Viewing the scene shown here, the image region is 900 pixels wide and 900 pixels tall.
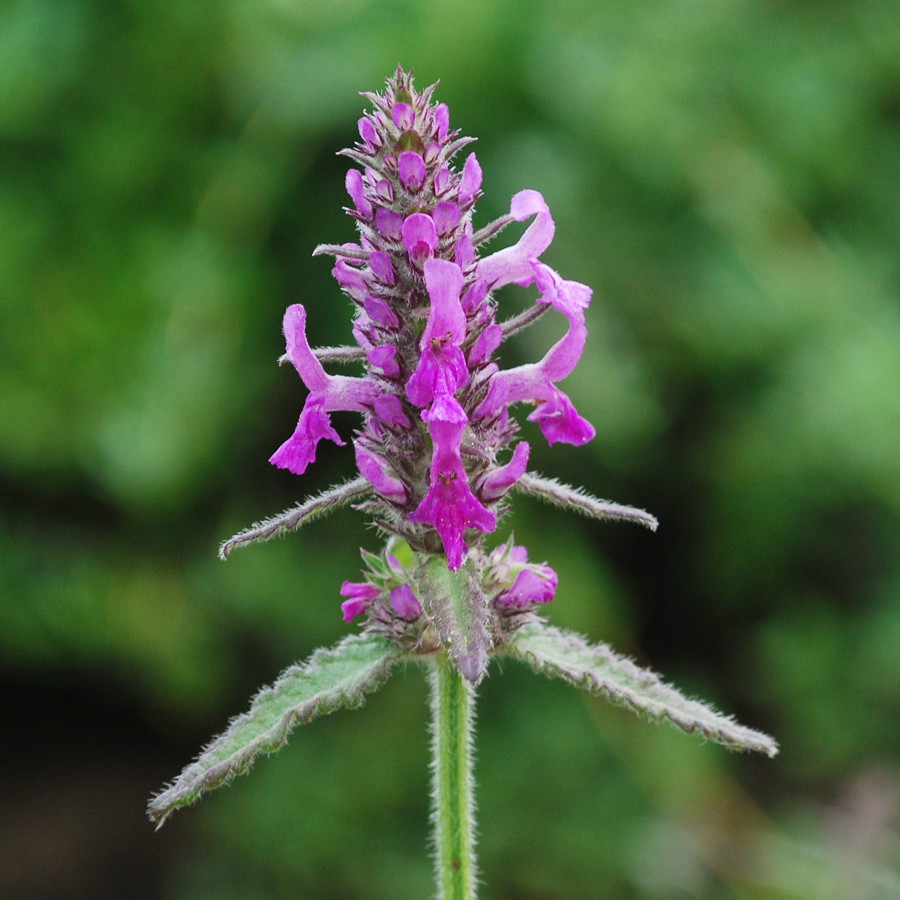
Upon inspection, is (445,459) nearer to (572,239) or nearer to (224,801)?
(572,239)

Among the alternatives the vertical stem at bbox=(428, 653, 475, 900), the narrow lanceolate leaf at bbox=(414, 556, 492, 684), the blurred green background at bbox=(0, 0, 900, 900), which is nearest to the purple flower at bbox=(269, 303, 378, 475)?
the narrow lanceolate leaf at bbox=(414, 556, 492, 684)

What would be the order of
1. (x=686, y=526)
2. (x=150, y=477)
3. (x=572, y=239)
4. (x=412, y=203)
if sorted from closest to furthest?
1. (x=412, y=203)
2. (x=150, y=477)
3. (x=572, y=239)
4. (x=686, y=526)

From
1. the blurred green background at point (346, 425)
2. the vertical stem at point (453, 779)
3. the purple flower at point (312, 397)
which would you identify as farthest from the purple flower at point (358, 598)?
the blurred green background at point (346, 425)

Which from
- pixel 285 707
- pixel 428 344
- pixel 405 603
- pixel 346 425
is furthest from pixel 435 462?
pixel 346 425

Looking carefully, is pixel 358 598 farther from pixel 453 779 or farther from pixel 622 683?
pixel 622 683

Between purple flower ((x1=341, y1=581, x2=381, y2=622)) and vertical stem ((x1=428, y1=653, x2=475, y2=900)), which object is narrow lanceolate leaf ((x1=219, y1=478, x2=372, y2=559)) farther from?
vertical stem ((x1=428, y1=653, x2=475, y2=900))

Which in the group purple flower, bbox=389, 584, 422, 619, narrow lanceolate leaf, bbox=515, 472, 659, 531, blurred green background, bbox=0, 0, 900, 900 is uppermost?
blurred green background, bbox=0, 0, 900, 900

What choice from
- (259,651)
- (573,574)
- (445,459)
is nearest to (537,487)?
(445,459)
